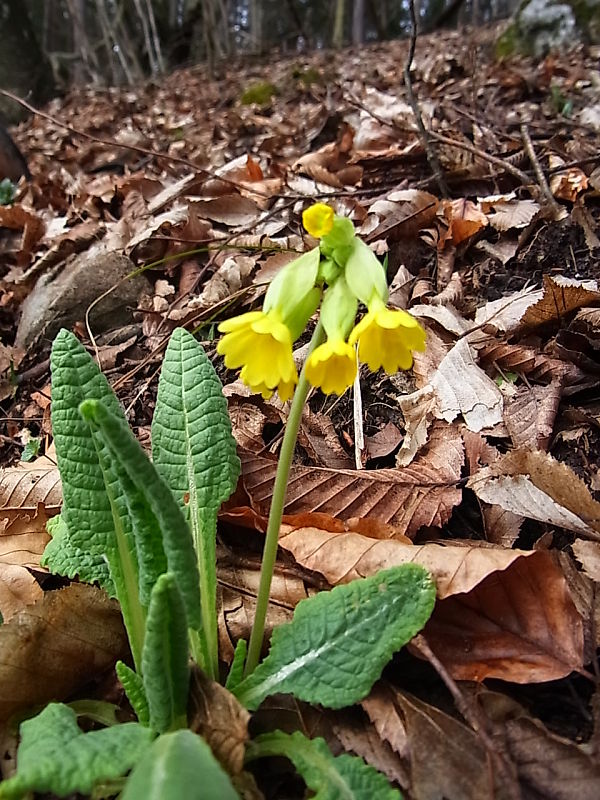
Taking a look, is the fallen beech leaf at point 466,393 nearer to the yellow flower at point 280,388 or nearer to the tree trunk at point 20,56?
the yellow flower at point 280,388

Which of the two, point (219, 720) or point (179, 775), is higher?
point (179, 775)

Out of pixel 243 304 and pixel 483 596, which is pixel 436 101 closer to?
pixel 243 304

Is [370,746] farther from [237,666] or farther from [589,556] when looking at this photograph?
[589,556]

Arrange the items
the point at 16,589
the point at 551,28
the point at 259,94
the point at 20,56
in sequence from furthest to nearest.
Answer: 1. the point at 20,56
2. the point at 259,94
3. the point at 551,28
4. the point at 16,589

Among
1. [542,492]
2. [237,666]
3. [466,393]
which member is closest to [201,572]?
[237,666]

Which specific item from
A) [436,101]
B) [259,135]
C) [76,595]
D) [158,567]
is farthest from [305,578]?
[259,135]

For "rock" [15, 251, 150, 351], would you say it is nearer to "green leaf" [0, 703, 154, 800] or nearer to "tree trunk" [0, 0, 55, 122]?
"green leaf" [0, 703, 154, 800]

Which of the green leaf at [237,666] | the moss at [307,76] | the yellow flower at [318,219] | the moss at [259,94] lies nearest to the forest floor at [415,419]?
the green leaf at [237,666]
